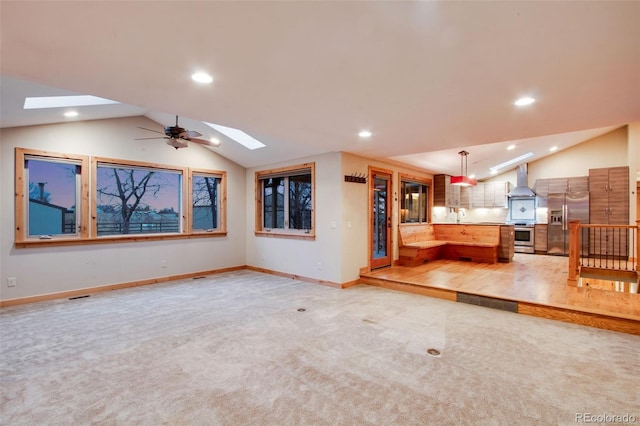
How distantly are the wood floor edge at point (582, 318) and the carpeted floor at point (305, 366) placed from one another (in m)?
0.13

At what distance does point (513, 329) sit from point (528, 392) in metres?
1.42

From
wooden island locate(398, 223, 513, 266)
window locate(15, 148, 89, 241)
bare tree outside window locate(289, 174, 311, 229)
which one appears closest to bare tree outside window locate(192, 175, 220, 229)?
bare tree outside window locate(289, 174, 311, 229)

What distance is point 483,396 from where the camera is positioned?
229cm

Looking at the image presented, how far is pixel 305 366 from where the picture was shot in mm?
2744

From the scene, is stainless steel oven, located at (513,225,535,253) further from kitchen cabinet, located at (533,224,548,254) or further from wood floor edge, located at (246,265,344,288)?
wood floor edge, located at (246,265,344,288)

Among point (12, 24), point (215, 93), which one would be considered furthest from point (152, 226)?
point (12, 24)

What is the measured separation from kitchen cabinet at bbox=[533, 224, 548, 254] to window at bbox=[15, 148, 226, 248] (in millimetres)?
8961

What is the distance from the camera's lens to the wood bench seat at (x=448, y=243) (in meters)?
6.99

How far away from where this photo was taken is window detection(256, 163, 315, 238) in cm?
638

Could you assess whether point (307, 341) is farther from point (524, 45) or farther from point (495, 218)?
point (495, 218)

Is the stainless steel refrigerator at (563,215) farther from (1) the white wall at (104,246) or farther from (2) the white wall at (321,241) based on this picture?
(1) the white wall at (104,246)

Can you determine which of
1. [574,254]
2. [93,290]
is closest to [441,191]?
[574,254]

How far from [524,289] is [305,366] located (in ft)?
12.8

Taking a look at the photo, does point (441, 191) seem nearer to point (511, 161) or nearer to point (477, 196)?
point (511, 161)
